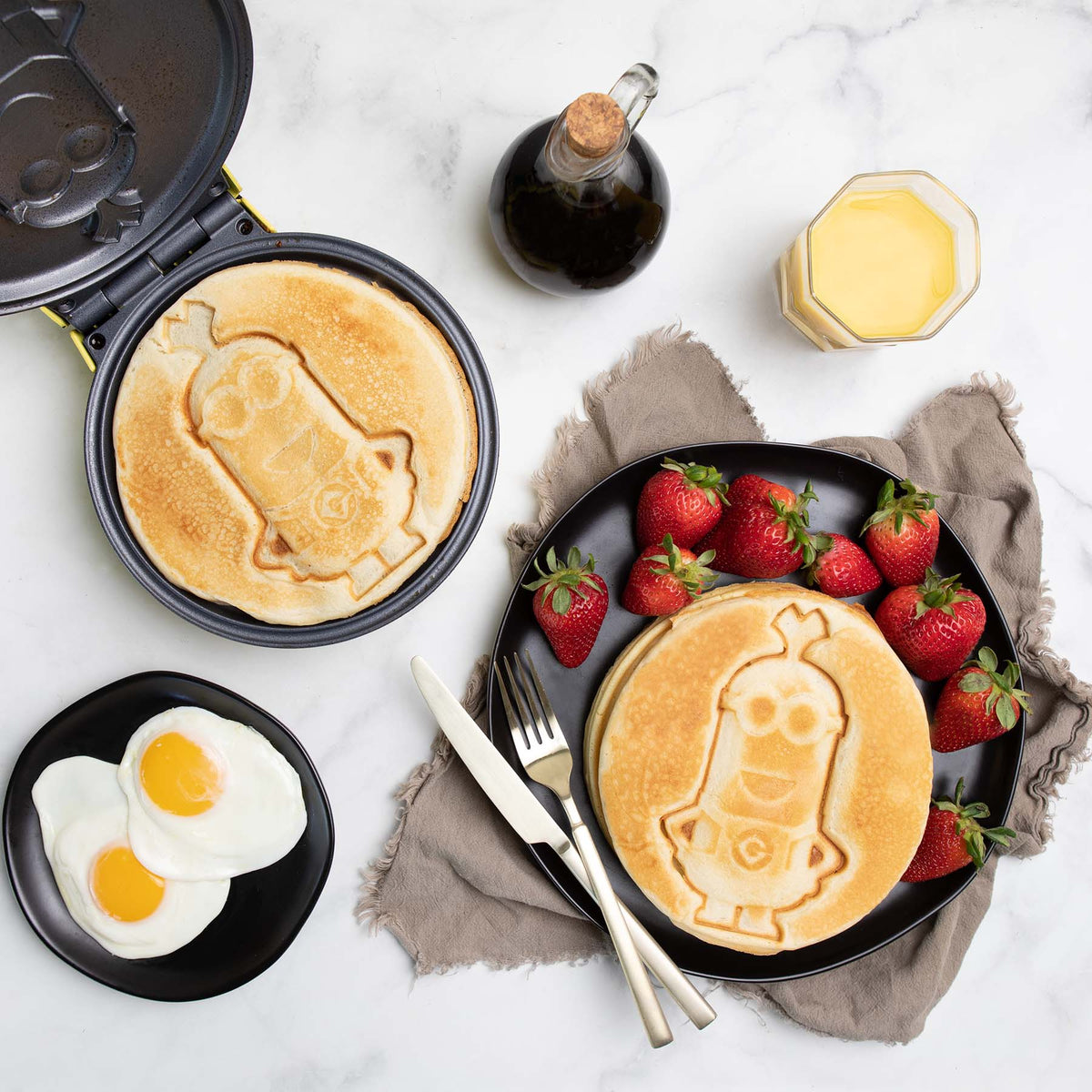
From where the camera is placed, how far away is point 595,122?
129cm

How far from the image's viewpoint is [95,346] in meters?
1.49

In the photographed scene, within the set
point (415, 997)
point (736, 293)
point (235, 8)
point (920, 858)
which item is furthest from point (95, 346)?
point (920, 858)

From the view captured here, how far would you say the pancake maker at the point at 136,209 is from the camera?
4.26 feet

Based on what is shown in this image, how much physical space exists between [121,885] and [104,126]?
133cm

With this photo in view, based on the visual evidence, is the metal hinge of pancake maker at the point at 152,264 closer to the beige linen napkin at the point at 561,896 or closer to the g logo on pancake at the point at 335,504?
the g logo on pancake at the point at 335,504

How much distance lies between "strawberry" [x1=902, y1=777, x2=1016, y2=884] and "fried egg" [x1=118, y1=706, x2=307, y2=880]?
121cm

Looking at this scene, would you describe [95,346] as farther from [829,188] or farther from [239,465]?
Result: [829,188]

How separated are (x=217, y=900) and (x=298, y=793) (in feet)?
0.85

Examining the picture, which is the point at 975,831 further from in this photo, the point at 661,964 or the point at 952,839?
the point at 661,964

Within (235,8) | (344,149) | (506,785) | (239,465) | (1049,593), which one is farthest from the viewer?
(1049,593)

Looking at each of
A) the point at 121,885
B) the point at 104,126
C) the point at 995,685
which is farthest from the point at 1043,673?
the point at 104,126

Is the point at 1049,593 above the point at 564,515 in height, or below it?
below

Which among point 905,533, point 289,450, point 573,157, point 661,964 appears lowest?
point 661,964

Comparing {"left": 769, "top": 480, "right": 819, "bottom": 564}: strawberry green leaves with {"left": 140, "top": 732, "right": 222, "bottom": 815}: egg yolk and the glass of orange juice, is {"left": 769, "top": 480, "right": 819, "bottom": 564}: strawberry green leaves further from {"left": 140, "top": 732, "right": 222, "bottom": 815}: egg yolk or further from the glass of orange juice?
{"left": 140, "top": 732, "right": 222, "bottom": 815}: egg yolk
